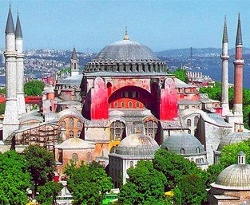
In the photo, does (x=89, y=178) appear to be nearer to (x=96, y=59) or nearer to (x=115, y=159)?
(x=115, y=159)

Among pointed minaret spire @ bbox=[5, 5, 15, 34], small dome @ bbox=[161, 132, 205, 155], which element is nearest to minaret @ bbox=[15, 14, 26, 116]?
pointed minaret spire @ bbox=[5, 5, 15, 34]

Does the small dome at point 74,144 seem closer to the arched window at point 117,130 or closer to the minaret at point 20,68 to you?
the arched window at point 117,130

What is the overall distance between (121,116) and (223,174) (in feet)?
37.1

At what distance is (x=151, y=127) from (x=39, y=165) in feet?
23.0

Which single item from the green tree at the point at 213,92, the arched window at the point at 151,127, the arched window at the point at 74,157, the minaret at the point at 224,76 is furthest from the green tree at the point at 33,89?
the arched window at the point at 74,157

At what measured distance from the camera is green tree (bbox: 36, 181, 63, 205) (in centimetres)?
2902

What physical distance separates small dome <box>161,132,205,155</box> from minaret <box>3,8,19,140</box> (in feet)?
26.8

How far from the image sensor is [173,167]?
30.8 meters

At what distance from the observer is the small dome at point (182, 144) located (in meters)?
33.4

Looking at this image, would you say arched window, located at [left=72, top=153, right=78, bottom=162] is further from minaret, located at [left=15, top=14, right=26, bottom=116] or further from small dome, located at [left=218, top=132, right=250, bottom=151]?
minaret, located at [left=15, top=14, right=26, bottom=116]

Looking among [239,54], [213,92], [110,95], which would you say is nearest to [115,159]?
[110,95]

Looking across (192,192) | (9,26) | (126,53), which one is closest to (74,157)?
(126,53)

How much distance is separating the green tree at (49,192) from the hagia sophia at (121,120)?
4130 mm

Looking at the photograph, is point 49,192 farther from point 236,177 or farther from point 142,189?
point 236,177
